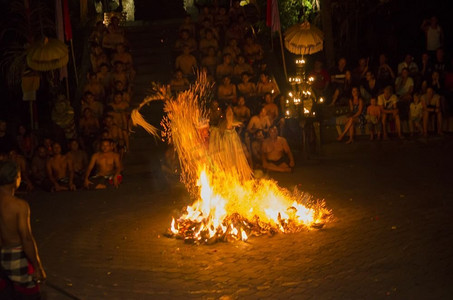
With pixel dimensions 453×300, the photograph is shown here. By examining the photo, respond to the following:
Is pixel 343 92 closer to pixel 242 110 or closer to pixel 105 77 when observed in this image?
pixel 242 110

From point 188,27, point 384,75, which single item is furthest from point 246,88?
point 384,75

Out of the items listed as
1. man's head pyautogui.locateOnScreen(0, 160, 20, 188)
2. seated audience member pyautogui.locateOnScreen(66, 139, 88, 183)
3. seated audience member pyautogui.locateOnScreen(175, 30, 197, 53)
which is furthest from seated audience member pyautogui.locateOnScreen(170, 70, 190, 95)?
man's head pyautogui.locateOnScreen(0, 160, 20, 188)

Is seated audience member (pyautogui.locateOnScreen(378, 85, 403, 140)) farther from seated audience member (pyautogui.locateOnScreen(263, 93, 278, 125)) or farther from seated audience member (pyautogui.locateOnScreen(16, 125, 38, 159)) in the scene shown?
seated audience member (pyautogui.locateOnScreen(16, 125, 38, 159))

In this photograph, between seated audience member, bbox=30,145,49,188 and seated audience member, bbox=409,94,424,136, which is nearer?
seated audience member, bbox=30,145,49,188

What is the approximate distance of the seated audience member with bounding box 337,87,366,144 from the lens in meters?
14.4

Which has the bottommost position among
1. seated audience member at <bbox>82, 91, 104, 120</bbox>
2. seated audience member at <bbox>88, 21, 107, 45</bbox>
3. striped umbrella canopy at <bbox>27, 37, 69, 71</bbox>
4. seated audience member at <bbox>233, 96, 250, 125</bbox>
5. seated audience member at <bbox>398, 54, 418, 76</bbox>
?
seated audience member at <bbox>233, 96, 250, 125</bbox>

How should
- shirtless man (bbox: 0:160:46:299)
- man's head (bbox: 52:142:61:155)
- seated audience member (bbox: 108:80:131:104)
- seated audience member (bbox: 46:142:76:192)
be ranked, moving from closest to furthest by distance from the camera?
shirtless man (bbox: 0:160:46:299) → seated audience member (bbox: 46:142:76:192) → man's head (bbox: 52:142:61:155) → seated audience member (bbox: 108:80:131:104)

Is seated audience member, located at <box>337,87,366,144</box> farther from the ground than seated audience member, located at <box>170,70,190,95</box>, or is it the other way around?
seated audience member, located at <box>170,70,190,95</box>

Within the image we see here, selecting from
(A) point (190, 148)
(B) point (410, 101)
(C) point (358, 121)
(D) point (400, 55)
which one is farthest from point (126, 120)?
(D) point (400, 55)

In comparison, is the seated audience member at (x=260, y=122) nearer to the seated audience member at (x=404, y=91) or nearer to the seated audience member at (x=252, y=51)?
the seated audience member at (x=252, y=51)

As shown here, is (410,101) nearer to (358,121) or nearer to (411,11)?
(358,121)

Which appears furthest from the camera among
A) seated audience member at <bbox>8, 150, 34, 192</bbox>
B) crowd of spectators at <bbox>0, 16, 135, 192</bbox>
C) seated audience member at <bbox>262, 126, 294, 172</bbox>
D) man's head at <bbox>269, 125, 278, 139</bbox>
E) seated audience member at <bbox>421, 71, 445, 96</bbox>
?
seated audience member at <bbox>421, 71, 445, 96</bbox>

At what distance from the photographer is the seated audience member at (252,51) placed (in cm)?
1678

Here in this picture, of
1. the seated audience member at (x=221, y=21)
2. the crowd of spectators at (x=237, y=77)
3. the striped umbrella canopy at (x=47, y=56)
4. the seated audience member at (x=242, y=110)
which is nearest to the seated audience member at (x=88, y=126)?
the striped umbrella canopy at (x=47, y=56)
